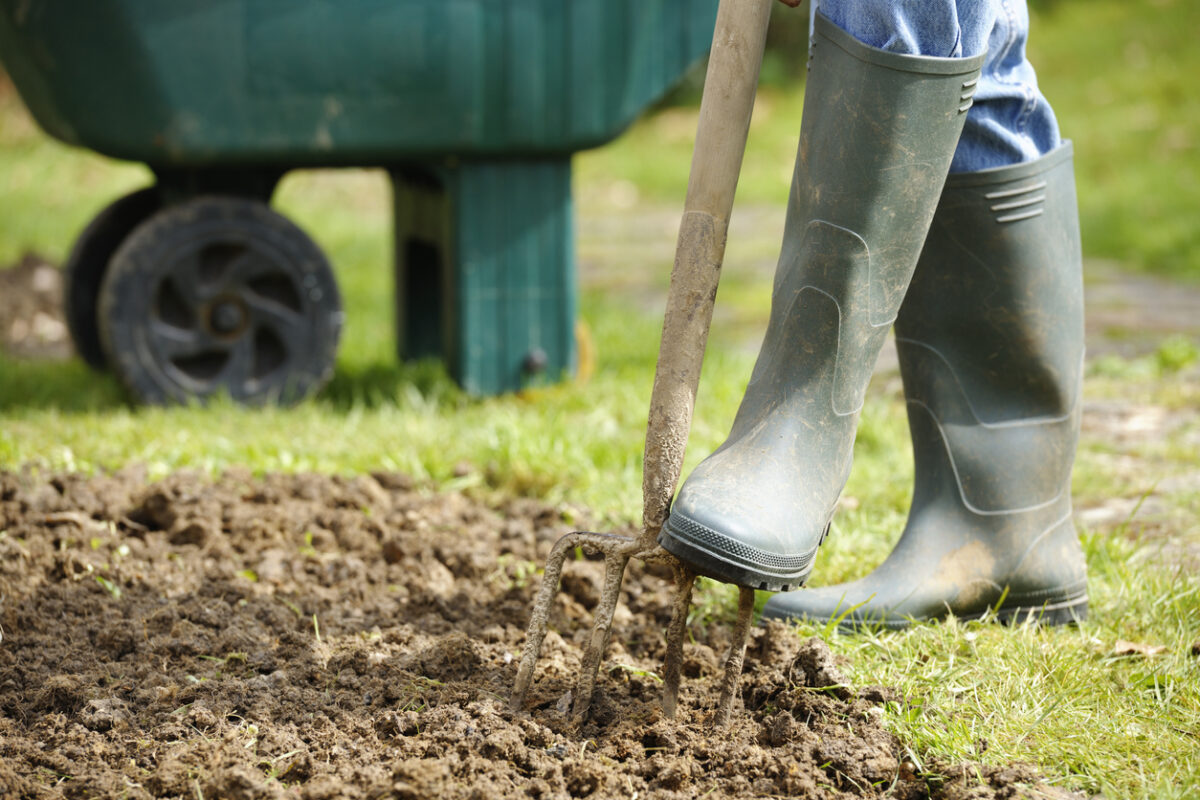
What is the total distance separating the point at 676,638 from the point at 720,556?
14 centimetres

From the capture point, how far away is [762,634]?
5.42 feet

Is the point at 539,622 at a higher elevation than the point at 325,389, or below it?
higher

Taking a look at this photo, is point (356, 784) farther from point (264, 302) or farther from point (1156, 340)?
point (1156, 340)

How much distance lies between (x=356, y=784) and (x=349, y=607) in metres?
0.52

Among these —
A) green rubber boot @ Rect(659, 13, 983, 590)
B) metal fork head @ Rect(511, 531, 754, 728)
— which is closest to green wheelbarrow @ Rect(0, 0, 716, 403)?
green rubber boot @ Rect(659, 13, 983, 590)

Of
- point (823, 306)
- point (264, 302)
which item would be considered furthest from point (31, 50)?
point (823, 306)

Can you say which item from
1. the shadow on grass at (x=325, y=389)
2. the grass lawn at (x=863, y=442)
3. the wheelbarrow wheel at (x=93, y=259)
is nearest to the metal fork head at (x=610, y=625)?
the grass lawn at (x=863, y=442)

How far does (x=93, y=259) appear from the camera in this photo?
3.24 meters

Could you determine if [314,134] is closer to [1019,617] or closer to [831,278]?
[831,278]

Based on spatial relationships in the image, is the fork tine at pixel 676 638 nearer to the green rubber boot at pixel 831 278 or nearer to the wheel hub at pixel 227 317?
the green rubber boot at pixel 831 278

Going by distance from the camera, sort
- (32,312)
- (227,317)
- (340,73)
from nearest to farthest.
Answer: (340,73) < (227,317) < (32,312)

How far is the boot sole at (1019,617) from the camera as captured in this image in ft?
5.56

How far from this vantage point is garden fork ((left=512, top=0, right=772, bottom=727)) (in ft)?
4.55

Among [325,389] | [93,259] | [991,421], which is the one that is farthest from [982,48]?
[93,259]
